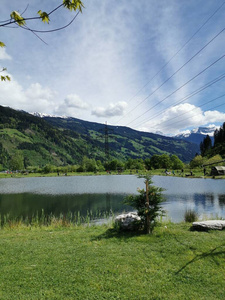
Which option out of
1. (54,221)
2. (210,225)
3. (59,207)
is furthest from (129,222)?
(59,207)

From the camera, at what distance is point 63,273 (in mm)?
7801

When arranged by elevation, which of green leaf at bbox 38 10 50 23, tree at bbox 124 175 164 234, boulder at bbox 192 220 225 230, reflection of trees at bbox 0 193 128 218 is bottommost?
reflection of trees at bbox 0 193 128 218

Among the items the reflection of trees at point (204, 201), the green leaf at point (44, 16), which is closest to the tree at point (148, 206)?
the green leaf at point (44, 16)

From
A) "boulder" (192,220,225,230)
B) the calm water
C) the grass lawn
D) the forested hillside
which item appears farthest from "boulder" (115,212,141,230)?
the forested hillside

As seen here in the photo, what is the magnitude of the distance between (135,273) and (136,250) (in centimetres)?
234

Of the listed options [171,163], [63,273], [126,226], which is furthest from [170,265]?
[171,163]

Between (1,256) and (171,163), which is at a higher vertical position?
(171,163)

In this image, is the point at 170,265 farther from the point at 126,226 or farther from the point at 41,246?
the point at 41,246

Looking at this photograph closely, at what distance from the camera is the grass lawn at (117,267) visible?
6.55 meters

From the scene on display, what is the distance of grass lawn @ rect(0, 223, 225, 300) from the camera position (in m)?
6.55

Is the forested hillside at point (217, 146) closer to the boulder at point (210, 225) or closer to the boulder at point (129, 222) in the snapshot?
the boulder at point (210, 225)

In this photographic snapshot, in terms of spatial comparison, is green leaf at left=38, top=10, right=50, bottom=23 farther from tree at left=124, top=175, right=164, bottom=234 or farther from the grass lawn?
tree at left=124, top=175, right=164, bottom=234

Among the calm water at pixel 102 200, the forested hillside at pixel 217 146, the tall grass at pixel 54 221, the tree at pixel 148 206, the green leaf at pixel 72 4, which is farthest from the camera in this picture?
the forested hillside at pixel 217 146

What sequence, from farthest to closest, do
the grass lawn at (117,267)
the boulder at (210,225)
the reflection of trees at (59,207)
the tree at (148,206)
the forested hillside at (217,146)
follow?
the forested hillside at (217,146)
the reflection of trees at (59,207)
the boulder at (210,225)
the tree at (148,206)
the grass lawn at (117,267)
